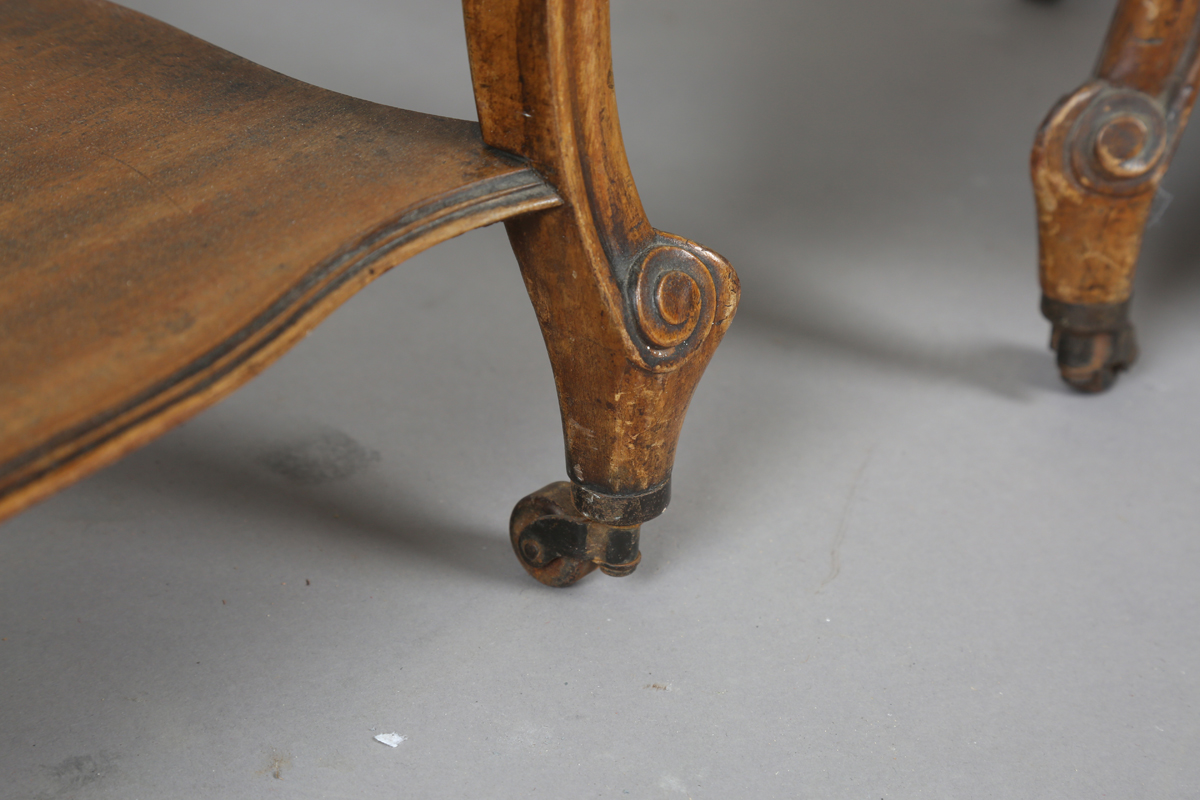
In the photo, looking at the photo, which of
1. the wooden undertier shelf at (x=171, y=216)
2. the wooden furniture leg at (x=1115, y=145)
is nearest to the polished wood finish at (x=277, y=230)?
the wooden undertier shelf at (x=171, y=216)

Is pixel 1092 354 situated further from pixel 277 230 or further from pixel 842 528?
pixel 277 230

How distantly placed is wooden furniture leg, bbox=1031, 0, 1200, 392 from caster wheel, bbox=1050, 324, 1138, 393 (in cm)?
5

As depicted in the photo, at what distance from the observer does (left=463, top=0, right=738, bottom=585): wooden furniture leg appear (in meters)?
0.74

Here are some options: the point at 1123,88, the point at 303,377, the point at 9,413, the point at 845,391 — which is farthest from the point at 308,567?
the point at 1123,88

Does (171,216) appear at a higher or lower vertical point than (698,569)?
higher

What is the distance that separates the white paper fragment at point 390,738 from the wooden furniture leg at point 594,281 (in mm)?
198

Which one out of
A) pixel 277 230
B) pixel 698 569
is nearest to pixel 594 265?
pixel 277 230

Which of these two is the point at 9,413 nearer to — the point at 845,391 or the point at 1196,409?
the point at 845,391

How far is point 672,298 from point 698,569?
298 millimetres

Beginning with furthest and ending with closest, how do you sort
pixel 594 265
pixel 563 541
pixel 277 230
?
pixel 563 541
pixel 594 265
pixel 277 230

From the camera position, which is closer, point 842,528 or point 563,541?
point 563,541

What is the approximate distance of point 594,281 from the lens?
786 millimetres

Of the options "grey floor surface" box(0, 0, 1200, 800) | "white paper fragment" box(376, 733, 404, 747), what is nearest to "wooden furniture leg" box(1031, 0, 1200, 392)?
"grey floor surface" box(0, 0, 1200, 800)

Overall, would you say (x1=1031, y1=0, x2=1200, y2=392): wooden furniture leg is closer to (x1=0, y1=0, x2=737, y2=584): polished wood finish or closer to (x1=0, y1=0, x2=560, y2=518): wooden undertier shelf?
(x1=0, y1=0, x2=737, y2=584): polished wood finish
